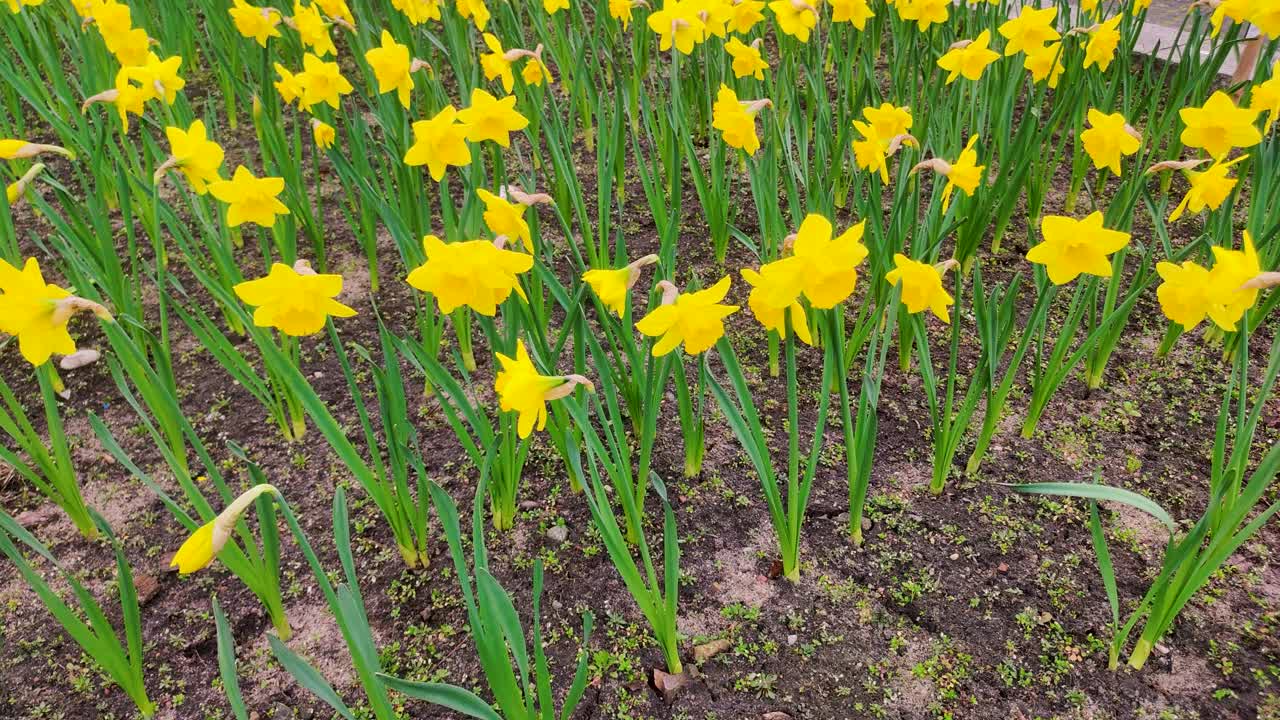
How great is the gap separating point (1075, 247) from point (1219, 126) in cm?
73

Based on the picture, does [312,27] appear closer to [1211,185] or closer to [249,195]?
[249,195]

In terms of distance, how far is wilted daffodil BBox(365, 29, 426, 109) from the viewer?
2.30m

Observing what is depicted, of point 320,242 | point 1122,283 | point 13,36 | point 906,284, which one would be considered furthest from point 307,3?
point 1122,283

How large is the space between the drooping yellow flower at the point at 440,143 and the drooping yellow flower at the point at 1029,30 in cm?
149

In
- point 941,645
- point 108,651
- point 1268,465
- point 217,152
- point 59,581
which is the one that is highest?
point 217,152

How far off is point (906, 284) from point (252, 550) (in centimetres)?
129

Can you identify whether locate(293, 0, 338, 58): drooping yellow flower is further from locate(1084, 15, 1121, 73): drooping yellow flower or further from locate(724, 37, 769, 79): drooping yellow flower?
locate(1084, 15, 1121, 73): drooping yellow flower

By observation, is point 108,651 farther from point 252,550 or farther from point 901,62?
point 901,62

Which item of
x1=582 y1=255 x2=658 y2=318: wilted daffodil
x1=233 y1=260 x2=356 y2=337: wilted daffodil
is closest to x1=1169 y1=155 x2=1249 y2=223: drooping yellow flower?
x1=582 y1=255 x2=658 y2=318: wilted daffodil

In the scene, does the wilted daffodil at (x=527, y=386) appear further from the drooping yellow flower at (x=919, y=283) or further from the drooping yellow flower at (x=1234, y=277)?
the drooping yellow flower at (x=1234, y=277)

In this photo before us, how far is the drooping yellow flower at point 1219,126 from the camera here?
74.0 inches

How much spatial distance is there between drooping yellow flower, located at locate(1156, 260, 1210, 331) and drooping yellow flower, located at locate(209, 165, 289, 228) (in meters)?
1.71

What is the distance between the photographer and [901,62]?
3.01 m

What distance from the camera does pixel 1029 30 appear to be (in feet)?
7.81
